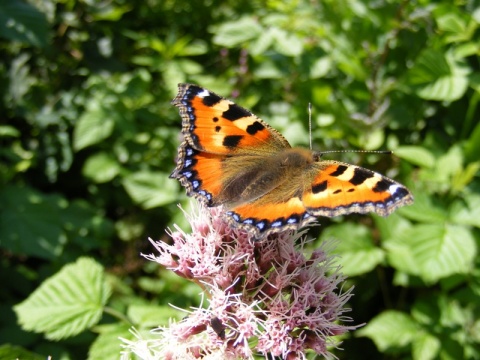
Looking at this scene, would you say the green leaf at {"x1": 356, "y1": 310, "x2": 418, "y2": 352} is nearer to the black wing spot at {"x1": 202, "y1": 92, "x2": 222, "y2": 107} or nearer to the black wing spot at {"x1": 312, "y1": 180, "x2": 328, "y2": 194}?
the black wing spot at {"x1": 312, "y1": 180, "x2": 328, "y2": 194}

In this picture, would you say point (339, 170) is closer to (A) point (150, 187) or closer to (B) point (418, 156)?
(B) point (418, 156)

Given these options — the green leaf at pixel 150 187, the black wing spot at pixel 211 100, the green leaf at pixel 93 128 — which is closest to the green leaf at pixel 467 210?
the black wing spot at pixel 211 100

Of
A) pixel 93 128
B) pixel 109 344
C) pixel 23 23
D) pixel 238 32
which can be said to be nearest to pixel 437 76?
pixel 238 32

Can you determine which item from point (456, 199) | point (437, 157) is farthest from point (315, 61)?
point (456, 199)

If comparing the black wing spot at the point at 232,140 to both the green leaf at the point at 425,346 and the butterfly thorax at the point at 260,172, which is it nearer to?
the butterfly thorax at the point at 260,172

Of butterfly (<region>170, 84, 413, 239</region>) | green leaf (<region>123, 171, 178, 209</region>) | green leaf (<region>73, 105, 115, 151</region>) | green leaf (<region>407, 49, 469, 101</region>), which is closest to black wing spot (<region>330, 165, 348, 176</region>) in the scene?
butterfly (<region>170, 84, 413, 239</region>)
